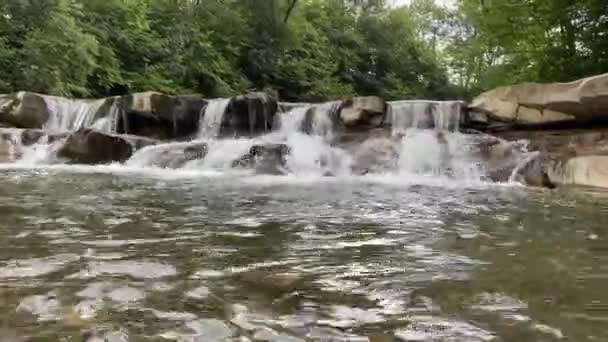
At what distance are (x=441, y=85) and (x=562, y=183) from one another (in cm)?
2197

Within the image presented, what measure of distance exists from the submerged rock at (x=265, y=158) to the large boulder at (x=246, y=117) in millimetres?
3554

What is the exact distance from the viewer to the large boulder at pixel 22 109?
13734mm

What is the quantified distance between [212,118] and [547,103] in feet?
26.5

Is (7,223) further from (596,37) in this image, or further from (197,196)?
(596,37)

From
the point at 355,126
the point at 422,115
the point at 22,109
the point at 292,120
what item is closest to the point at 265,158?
the point at 355,126

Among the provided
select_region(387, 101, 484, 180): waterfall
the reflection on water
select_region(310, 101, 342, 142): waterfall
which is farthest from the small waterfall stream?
the reflection on water

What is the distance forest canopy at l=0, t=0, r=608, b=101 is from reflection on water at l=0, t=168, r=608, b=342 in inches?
338

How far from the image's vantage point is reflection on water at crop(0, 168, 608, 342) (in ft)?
7.03

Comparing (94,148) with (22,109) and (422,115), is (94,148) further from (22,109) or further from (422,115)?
(422,115)

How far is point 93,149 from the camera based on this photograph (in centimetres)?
1173

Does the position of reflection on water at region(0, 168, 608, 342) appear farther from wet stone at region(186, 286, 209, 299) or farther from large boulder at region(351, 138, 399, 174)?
large boulder at region(351, 138, 399, 174)

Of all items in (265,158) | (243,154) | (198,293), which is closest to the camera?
(198,293)

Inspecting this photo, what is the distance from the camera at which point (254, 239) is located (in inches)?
154

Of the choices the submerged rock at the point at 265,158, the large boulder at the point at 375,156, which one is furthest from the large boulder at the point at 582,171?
the submerged rock at the point at 265,158
